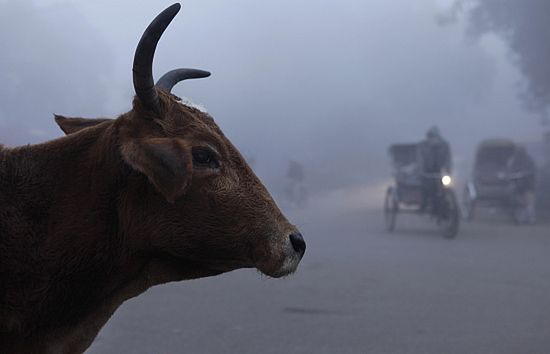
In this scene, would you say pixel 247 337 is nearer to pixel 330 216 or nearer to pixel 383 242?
pixel 383 242

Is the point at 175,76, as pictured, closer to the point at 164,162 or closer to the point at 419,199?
the point at 164,162

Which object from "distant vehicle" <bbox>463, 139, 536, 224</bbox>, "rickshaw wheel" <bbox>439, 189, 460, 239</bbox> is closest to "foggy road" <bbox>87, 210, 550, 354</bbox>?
"rickshaw wheel" <bbox>439, 189, 460, 239</bbox>

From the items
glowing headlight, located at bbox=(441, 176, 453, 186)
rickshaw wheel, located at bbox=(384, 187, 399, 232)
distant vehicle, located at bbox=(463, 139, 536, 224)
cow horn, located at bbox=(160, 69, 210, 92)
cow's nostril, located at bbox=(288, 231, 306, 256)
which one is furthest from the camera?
distant vehicle, located at bbox=(463, 139, 536, 224)

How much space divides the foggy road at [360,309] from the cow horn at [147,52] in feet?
3.05

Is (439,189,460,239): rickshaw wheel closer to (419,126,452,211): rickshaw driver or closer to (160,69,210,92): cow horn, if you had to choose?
(419,126,452,211): rickshaw driver

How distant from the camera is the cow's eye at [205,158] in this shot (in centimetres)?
242

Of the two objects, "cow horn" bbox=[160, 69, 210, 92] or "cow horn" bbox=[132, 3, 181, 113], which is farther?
"cow horn" bbox=[160, 69, 210, 92]

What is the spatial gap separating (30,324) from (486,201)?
607 inches

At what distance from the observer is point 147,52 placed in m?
2.34

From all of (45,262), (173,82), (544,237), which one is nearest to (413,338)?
(173,82)

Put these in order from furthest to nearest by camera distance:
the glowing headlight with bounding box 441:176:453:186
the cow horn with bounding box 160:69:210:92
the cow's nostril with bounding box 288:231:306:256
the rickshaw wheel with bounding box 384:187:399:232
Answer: the rickshaw wheel with bounding box 384:187:399:232
the glowing headlight with bounding box 441:176:453:186
the cow horn with bounding box 160:69:210:92
the cow's nostril with bounding box 288:231:306:256

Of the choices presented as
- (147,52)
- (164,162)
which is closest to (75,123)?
(147,52)

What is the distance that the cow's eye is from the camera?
95.3 inches

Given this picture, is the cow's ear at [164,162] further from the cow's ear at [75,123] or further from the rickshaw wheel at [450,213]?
the rickshaw wheel at [450,213]
